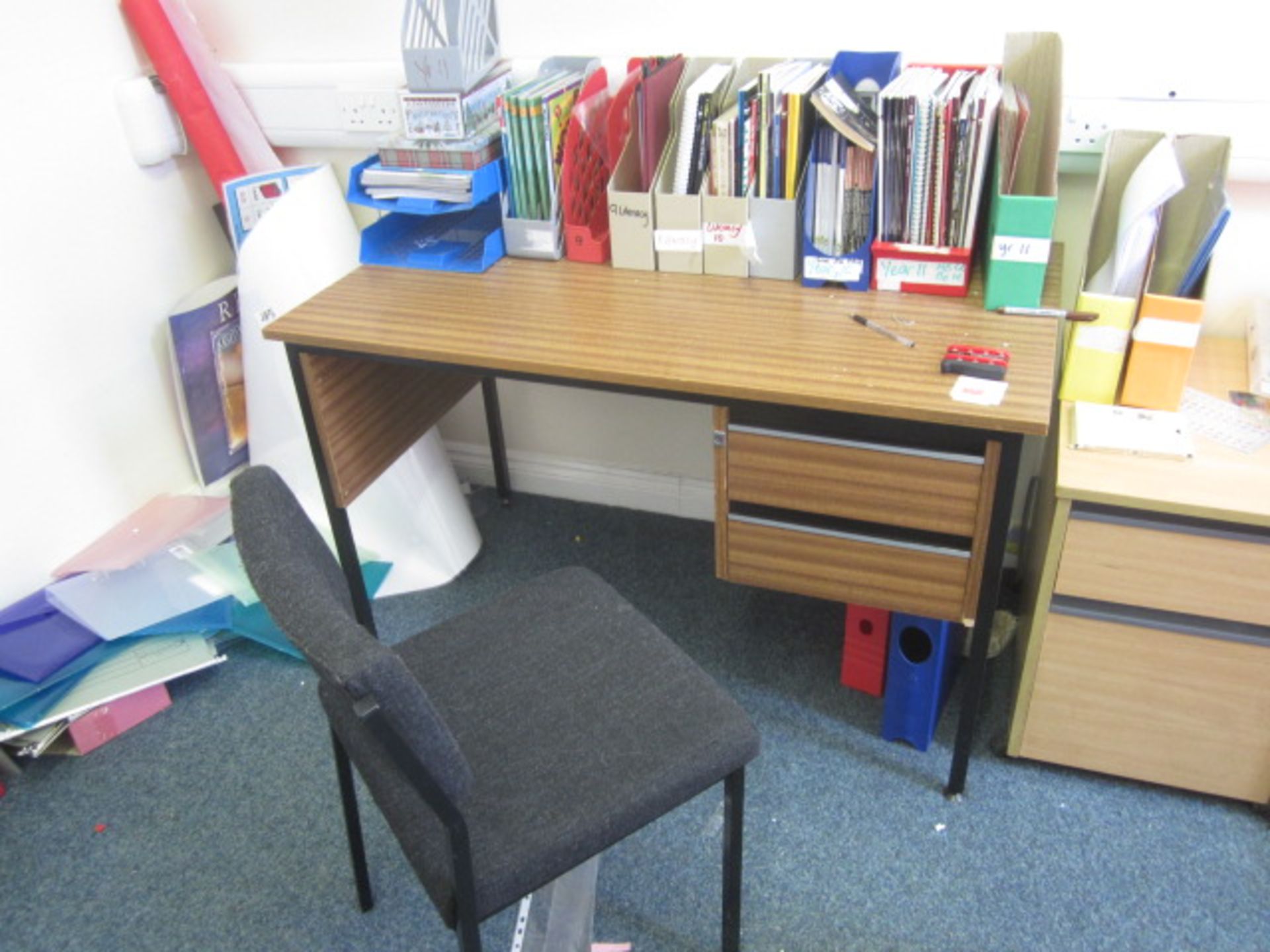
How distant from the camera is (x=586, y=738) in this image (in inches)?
49.6

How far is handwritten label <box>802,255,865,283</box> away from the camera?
5.60 feet

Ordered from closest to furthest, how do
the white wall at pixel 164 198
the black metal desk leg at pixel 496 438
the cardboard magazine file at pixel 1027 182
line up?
the cardboard magazine file at pixel 1027 182, the white wall at pixel 164 198, the black metal desk leg at pixel 496 438

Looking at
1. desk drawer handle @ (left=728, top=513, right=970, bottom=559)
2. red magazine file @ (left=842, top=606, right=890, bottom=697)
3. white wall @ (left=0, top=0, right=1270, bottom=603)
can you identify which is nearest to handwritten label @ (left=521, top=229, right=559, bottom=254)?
white wall @ (left=0, top=0, right=1270, bottom=603)

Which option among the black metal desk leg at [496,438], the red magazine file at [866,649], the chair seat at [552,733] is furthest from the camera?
the black metal desk leg at [496,438]

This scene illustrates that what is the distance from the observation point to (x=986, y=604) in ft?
4.98

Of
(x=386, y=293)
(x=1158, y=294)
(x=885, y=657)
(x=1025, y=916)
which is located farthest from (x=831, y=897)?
(x=386, y=293)

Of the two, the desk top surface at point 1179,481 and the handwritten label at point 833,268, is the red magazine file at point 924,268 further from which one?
the desk top surface at point 1179,481

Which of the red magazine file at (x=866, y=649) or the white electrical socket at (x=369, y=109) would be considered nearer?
the red magazine file at (x=866, y=649)

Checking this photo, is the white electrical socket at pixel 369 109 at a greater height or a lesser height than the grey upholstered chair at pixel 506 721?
greater

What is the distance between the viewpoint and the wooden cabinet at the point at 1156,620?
146 centimetres

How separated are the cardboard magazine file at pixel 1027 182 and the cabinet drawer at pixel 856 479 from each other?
1.13 feet

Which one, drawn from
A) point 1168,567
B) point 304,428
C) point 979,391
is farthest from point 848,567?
point 304,428

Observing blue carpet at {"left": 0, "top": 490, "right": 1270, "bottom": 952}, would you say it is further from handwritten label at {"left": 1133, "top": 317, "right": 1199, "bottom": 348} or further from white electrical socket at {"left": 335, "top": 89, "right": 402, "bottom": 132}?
white electrical socket at {"left": 335, "top": 89, "right": 402, "bottom": 132}

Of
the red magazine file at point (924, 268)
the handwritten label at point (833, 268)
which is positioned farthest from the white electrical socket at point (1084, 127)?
the handwritten label at point (833, 268)
